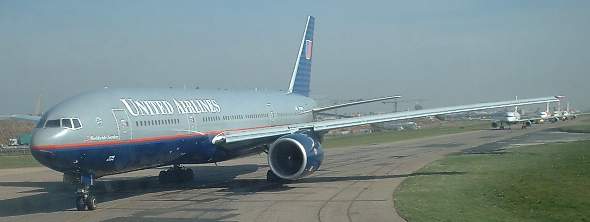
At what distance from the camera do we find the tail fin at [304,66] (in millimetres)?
34500

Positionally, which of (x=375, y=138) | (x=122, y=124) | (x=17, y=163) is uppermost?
(x=122, y=124)

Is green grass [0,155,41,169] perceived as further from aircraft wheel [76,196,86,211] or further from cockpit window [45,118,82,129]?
cockpit window [45,118,82,129]

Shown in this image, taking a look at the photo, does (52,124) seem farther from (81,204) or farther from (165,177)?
(165,177)

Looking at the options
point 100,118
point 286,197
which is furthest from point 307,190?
point 100,118

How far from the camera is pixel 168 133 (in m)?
18.6

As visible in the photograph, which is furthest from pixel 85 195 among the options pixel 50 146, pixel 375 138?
pixel 375 138

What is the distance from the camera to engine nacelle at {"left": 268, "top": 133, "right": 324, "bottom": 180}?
19094mm

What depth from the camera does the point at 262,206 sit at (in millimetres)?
15172

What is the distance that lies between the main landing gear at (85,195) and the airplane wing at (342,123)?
585 centimetres

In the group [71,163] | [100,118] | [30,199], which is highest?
[100,118]

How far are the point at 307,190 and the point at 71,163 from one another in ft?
22.7

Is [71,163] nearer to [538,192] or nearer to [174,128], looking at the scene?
[174,128]

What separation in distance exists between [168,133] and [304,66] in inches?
693

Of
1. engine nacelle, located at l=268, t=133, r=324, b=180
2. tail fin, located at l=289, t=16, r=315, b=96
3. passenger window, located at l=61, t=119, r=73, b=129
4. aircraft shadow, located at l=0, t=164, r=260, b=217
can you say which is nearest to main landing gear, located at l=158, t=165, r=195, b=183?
aircraft shadow, located at l=0, t=164, r=260, b=217
